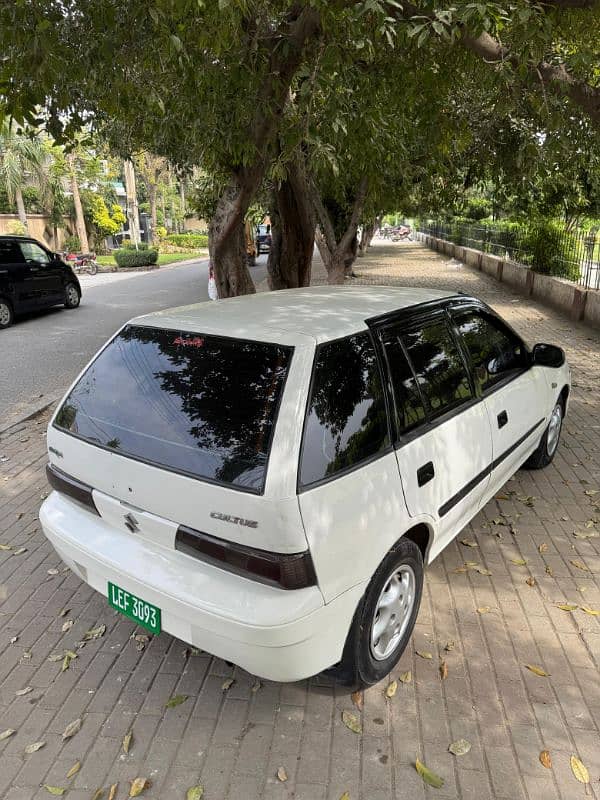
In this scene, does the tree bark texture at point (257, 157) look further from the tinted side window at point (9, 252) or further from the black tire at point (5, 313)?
the tinted side window at point (9, 252)

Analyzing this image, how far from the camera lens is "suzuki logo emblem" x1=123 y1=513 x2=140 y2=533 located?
253 centimetres

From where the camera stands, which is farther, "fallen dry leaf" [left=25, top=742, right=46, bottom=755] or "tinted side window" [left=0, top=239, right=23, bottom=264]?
"tinted side window" [left=0, top=239, right=23, bottom=264]

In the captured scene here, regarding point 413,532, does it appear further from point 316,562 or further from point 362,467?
point 316,562

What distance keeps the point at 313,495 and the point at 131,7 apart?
15.1 ft

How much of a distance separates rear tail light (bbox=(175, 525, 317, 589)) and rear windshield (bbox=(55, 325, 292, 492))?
0.80 ft

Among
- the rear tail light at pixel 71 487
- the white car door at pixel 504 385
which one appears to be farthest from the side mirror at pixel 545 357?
the rear tail light at pixel 71 487

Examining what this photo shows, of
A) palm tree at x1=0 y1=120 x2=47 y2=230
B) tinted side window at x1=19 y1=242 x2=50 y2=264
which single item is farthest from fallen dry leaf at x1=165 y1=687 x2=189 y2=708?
palm tree at x1=0 y1=120 x2=47 y2=230

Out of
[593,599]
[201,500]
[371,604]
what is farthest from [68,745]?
[593,599]

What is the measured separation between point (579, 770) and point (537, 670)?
0.55 m

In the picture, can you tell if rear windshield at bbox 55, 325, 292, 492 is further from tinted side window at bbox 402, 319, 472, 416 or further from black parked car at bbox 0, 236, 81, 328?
black parked car at bbox 0, 236, 81, 328

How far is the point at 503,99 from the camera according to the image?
7062 millimetres

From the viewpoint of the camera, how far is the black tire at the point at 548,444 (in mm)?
4844

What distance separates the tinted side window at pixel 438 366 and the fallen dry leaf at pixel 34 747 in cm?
238

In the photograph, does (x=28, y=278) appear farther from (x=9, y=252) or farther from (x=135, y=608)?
(x=135, y=608)
